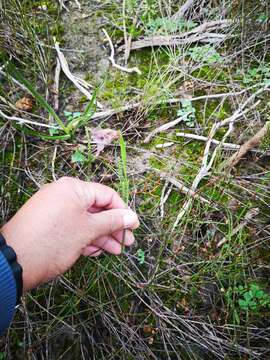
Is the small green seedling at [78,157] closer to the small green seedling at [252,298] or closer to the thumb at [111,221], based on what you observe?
the thumb at [111,221]

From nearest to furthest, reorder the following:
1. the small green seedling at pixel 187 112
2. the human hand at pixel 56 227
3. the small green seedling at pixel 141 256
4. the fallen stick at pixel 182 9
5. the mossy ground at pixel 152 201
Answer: the human hand at pixel 56 227 < the mossy ground at pixel 152 201 < the small green seedling at pixel 141 256 < the small green seedling at pixel 187 112 < the fallen stick at pixel 182 9

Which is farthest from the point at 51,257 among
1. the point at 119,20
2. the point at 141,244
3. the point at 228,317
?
the point at 119,20

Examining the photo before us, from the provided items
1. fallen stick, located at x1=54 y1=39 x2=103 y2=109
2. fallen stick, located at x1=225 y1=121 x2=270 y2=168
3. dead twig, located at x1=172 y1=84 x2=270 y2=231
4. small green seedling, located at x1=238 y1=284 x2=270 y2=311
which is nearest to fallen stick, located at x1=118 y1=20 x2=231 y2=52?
fallen stick, located at x1=54 y1=39 x2=103 y2=109

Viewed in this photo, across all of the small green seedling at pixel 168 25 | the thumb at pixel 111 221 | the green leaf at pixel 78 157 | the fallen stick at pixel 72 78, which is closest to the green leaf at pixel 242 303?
the thumb at pixel 111 221

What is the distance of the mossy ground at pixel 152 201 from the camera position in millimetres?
1506

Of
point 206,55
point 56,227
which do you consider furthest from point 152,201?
point 206,55

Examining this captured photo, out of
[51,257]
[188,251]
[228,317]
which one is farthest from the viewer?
[188,251]

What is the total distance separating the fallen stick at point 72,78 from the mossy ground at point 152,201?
0.05 metres

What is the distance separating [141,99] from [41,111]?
525 mm

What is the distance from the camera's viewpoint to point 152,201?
176 centimetres

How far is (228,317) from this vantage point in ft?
5.01

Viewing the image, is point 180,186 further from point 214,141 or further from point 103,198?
point 103,198

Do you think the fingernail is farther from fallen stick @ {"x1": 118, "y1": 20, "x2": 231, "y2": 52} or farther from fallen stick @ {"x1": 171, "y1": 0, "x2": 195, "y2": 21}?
fallen stick @ {"x1": 171, "y1": 0, "x2": 195, "y2": 21}

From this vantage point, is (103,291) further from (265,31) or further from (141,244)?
(265,31)
